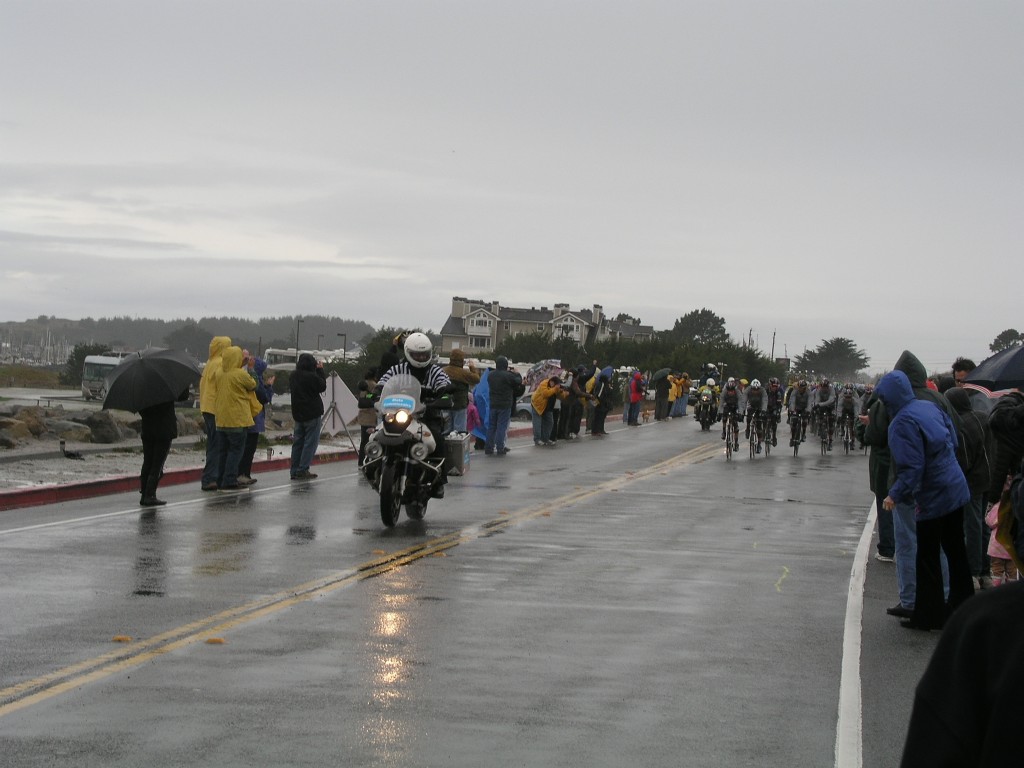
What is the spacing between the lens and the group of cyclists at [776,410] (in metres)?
33.9

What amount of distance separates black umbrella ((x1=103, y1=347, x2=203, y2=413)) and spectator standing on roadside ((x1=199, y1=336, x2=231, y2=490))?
1287 mm

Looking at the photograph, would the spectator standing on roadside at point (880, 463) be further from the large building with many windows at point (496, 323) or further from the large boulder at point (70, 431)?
the large building with many windows at point (496, 323)

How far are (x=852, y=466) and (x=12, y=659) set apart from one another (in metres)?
25.6

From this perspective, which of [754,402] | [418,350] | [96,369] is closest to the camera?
[418,350]

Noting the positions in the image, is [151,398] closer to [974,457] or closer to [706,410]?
[974,457]

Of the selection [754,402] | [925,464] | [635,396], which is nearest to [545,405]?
[754,402]

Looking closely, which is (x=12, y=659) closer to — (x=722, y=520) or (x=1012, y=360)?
(x=722, y=520)

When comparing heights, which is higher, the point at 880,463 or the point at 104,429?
the point at 880,463

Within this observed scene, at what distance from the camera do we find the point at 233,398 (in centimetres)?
1911

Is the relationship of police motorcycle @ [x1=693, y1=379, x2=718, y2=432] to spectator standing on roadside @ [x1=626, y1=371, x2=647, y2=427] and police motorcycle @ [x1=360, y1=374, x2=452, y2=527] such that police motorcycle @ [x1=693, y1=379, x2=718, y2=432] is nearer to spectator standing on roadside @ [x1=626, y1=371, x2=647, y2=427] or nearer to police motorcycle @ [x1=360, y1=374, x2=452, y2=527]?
spectator standing on roadside @ [x1=626, y1=371, x2=647, y2=427]

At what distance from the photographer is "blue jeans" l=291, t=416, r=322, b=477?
21719 mm

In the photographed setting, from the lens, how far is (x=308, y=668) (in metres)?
8.25

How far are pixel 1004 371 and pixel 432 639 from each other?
1036 centimetres

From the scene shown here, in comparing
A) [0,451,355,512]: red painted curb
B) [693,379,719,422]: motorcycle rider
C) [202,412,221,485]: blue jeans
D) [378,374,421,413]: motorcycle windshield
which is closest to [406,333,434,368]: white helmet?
[378,374,421,413]: motorcycle windshield
